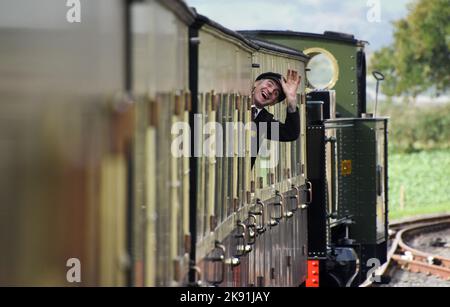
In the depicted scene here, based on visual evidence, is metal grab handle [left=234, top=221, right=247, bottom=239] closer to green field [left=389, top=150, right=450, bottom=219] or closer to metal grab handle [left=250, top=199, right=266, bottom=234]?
metal grab handle [left=250, top=199, right=266, bottom=234]

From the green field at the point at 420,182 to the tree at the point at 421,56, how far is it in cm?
274

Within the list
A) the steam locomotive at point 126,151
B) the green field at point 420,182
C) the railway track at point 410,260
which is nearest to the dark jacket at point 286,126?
the steam locomotive at point 126,151

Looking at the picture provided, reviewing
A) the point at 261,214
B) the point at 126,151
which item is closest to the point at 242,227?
the point at 261,214

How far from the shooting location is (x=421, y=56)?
38719 mm

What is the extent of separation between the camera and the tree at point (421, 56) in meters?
38.2

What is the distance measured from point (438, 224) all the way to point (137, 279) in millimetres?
18760

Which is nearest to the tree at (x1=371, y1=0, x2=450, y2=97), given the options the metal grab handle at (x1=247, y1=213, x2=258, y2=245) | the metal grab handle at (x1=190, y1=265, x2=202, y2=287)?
the metal grab handle at (x1=247, y1=213, x2=258, y2=245)

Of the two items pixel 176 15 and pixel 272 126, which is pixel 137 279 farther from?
pixel 272 126

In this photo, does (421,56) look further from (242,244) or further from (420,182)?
(242,244)

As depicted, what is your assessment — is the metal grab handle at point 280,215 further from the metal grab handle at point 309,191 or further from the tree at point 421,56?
the tree at point 421,56

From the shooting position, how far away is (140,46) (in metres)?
3.75

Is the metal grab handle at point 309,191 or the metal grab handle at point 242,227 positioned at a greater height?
the metal grab handle at point 242,227

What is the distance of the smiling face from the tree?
2878 cm
